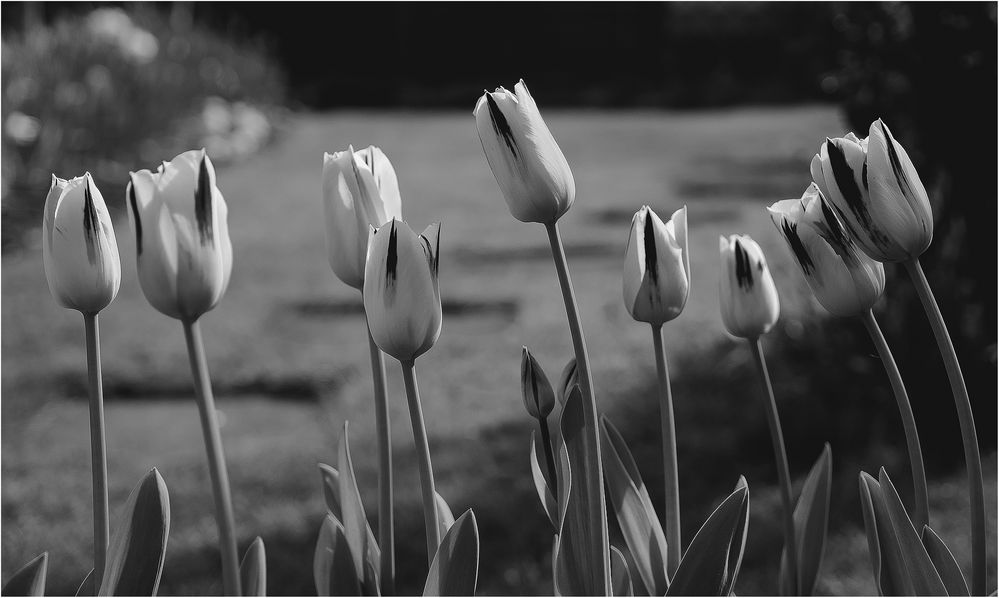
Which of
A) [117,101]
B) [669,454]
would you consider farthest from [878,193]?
[117,101]

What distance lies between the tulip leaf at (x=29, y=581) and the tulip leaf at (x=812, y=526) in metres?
0.66

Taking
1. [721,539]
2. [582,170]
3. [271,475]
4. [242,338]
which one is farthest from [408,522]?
[582,170]

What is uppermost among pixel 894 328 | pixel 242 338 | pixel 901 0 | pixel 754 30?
pixel 754 30

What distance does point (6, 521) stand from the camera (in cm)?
266

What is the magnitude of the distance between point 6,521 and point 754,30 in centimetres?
1164

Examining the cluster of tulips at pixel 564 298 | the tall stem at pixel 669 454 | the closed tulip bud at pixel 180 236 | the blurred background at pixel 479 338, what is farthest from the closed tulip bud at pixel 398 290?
the blurred background at pixel 479 338

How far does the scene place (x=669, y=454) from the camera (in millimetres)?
903

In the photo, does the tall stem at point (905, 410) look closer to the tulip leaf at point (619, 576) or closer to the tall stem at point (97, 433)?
the tulip leaf at point (619, 576)

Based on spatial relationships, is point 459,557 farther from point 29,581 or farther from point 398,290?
point 29,581

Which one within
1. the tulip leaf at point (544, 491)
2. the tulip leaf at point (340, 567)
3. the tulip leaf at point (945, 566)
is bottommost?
the tulip leaf at point (945, 566)

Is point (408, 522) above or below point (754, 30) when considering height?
below

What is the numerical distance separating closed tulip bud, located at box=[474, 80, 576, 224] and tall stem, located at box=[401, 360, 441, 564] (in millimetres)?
141

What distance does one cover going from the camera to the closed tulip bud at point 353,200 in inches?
33.1

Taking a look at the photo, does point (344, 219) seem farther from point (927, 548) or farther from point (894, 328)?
point (894, 328)
